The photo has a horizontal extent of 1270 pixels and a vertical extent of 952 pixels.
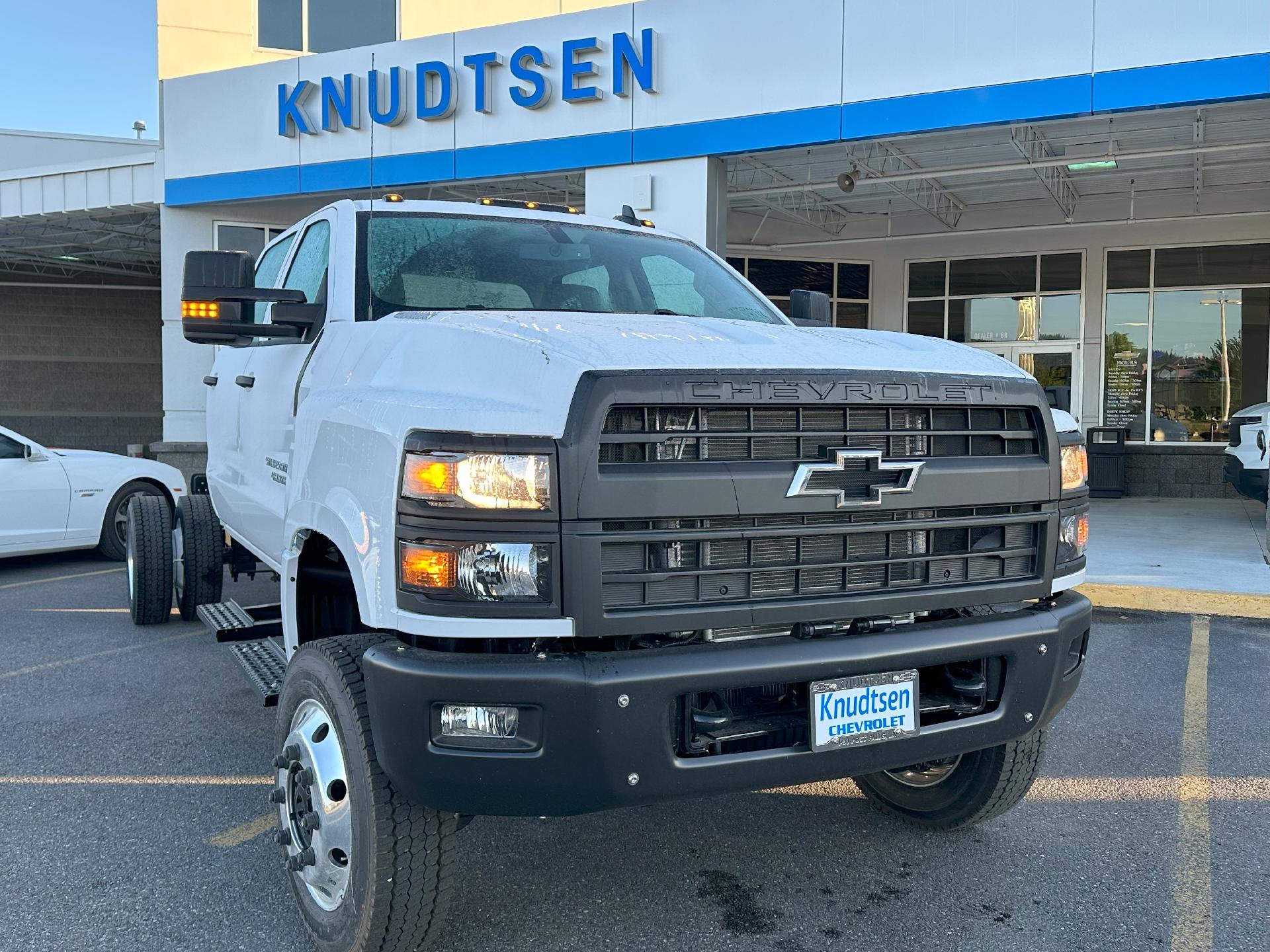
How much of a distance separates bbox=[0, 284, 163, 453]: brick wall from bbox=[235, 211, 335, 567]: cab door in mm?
25425

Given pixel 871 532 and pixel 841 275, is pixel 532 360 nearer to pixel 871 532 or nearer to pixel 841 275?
pixel 871 532

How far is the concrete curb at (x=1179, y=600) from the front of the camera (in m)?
7.32

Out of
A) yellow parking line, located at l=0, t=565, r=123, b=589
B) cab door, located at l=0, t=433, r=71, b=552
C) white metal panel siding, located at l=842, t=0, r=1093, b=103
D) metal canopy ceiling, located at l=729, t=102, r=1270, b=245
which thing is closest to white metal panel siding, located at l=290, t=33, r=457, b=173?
metal canopy ceiling, located at l=729, t=102, r=1270, b=245

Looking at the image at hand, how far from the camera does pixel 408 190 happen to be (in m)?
13.7

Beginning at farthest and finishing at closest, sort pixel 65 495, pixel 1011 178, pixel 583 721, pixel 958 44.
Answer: pixel 1011 178
pixel 958 44
pixel 65 495
pixel 583 721

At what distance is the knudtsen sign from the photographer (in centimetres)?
1138

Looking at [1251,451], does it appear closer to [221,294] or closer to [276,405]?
[276,405]

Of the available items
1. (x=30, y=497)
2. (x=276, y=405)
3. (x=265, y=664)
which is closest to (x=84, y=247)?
(x=30, y=497)

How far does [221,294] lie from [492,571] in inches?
70.0

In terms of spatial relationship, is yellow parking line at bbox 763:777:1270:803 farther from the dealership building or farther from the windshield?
the dealership building

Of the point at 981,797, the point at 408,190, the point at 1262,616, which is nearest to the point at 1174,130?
the point at 1262,616

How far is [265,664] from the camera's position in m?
4.12

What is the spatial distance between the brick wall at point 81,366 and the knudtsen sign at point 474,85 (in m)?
16.5

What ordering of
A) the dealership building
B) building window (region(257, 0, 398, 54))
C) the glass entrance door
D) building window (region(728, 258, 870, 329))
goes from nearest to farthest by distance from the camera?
the dealership building → building window (region(257, 0, 398, 54)) → the glass entrance door → building window (region(728, 258, 870, 329))
